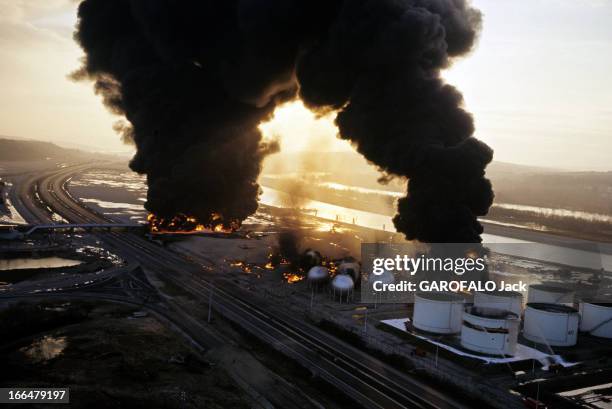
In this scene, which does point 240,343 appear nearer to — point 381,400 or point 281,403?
point 281,403

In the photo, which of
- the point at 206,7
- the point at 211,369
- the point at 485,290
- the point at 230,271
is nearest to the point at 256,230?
the point at 230,271

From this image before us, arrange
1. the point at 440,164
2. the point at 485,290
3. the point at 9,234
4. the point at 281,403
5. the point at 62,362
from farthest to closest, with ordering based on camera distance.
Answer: the point at 9,234, the point at 485,290, the point at 440,164, the point at 62,362, the point at 281,403

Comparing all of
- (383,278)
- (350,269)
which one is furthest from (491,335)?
(350,269)

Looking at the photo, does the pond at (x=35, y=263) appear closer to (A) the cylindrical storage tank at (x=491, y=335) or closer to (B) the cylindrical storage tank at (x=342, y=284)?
(B) the cylindrical storage tank at (x=342, y=284)

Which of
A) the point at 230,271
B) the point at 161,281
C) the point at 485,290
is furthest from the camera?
the point at 230,271

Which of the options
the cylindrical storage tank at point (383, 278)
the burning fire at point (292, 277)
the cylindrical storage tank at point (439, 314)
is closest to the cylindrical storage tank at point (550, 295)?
the cylindrical storage tank at point (439, 314)
